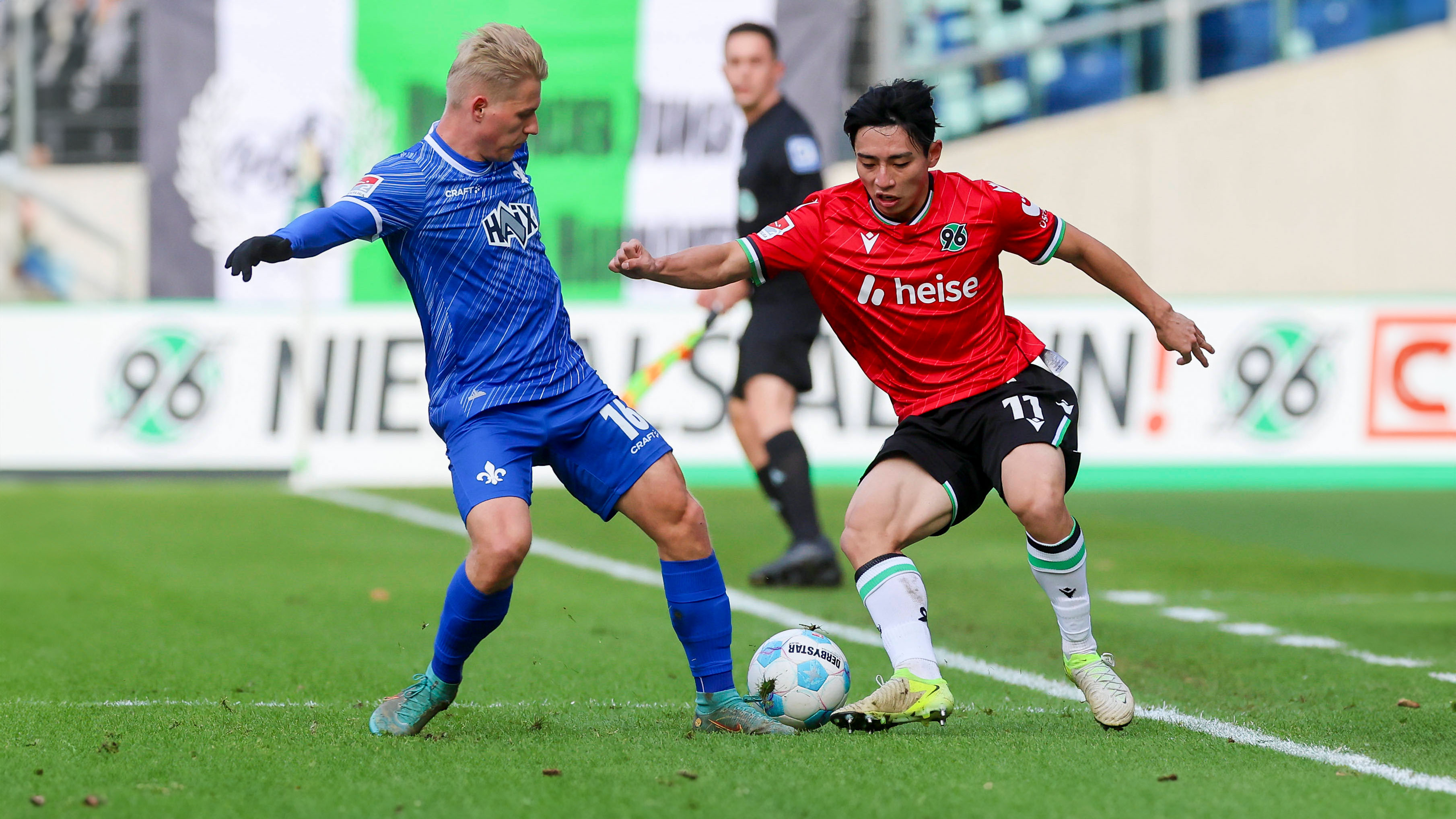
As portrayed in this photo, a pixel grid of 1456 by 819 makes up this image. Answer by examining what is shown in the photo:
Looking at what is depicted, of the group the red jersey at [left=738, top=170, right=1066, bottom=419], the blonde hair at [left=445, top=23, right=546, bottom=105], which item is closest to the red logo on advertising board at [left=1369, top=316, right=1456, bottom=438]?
the red jersey at [left=738, top=170, right=1066, bottom=419]

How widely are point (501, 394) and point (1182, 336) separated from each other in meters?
1.83

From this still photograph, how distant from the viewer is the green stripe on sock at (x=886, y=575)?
448 centimetres

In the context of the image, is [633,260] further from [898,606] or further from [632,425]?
[898,606]

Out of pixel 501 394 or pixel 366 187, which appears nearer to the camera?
pixel 366 187

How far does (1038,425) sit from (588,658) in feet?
6.32

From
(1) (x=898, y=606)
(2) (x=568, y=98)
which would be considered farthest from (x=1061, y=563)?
(2) (x=568, y=98)

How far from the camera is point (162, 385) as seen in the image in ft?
42.0

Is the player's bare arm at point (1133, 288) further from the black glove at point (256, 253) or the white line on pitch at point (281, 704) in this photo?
the black glove at point (256, 253)

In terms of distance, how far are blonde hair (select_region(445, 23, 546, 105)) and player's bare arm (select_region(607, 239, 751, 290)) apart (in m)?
0.50

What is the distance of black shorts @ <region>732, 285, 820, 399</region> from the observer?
7.61 metres

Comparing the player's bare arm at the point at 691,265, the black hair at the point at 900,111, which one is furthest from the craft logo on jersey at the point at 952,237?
the player's bare arm at the point at 691,265

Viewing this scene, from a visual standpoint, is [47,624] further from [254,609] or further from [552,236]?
[552,236]

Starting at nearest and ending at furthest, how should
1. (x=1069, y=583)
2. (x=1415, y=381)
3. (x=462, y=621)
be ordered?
(x=462, y=621) → (x=1069, y=583) → (x=1415, y=381)

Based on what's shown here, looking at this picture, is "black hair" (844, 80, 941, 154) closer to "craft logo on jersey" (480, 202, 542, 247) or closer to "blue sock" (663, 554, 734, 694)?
"craft logo on jersey" (480, 202, 542, 247)
